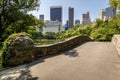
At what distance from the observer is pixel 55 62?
1146 centimetres

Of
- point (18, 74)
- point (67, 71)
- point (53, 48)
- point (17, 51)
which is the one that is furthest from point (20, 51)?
point (53, 48)

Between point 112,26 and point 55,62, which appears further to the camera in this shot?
point 112,26

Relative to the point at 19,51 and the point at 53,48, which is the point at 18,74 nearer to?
the point at 19,51

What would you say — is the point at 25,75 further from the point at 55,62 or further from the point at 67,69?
the point at 55,62

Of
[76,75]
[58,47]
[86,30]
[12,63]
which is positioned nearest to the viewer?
[76,75]

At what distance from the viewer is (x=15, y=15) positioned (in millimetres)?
34344

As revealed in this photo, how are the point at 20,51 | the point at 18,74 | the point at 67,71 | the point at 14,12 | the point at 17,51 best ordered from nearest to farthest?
the point at 18,74 < the point at 67,71 < the point at 17,51 < the point at 20,51 < the point at 14,12

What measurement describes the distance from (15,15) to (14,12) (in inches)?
19.3

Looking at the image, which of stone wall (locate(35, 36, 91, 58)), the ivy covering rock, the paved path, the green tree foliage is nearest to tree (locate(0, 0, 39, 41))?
the green tree foliage

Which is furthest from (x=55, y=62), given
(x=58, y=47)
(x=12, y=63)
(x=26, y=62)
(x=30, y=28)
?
(x=30, y=28)

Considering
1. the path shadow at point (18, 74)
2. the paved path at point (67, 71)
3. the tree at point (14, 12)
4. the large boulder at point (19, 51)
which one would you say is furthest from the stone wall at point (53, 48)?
the tree at point (14, 12)

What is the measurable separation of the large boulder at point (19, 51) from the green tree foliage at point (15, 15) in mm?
23416

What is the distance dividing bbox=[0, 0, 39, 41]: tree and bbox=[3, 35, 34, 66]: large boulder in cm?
2342

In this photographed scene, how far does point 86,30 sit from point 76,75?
2961 cm
